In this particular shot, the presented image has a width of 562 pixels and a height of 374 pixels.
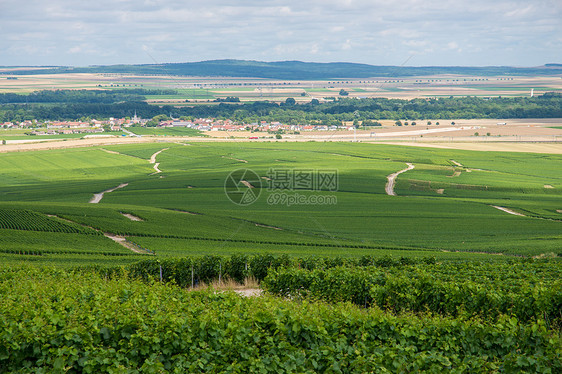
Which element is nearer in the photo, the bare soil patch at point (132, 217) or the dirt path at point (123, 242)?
the dirt path at point (123, 242)

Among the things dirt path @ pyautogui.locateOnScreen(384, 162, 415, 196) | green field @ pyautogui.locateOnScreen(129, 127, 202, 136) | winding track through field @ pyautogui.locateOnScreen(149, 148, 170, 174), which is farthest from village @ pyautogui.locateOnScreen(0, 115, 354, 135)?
dirt path @ pyautogui.locateOnScreen(384, 162, 415, 196)

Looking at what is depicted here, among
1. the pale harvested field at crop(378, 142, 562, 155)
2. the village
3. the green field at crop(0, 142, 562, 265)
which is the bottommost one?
the green field at crop(0, 142, 562, 265)

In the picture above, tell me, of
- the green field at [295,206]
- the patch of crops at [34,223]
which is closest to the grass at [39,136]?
the green field at [295,206]

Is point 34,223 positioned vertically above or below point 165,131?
below

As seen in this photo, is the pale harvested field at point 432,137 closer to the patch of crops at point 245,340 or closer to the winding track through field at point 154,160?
the winding track through field at point 154,160

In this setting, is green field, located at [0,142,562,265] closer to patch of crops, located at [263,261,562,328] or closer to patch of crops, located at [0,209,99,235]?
patch of crops, located at [0,209,99,235]

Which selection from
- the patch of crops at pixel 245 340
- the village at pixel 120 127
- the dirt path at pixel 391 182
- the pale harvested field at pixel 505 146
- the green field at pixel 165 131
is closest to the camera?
the patch of crops at pixel 245 340

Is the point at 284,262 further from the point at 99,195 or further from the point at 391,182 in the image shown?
the point at 391,182

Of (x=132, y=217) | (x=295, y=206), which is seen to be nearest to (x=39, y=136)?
(x=132, y=217)

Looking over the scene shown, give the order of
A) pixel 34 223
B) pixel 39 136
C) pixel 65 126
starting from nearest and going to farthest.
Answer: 1. pixel 34 223
2. pixel 39 136
3. pixel 65 126
